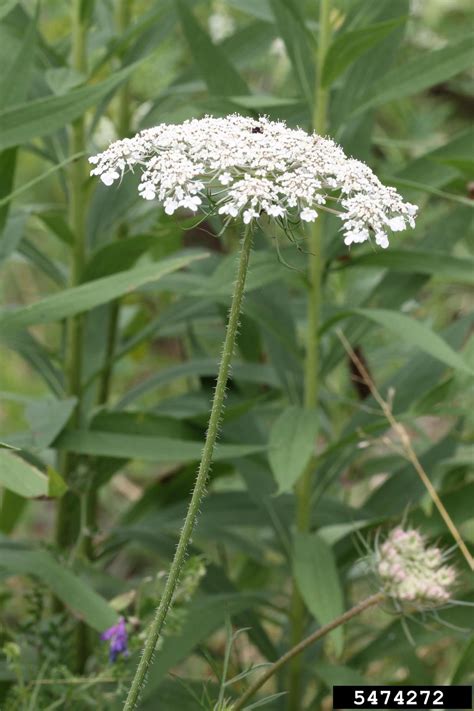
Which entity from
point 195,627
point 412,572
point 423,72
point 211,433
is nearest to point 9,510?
point 195,627

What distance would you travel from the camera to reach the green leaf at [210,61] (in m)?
1.95

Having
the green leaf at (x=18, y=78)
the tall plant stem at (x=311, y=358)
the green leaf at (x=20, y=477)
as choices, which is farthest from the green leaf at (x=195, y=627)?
the green leaf at (x=18, y=78)

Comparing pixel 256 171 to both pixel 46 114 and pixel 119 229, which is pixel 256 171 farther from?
pixel 119 229

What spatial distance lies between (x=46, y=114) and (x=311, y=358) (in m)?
0.66

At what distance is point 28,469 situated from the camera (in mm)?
1454

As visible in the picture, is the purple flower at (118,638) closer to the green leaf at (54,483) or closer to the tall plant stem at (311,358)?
the green leaf at (54,483)

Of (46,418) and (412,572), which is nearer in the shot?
(412,572)

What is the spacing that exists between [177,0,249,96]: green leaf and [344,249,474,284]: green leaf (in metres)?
0.41

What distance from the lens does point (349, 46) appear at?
1.79 metres

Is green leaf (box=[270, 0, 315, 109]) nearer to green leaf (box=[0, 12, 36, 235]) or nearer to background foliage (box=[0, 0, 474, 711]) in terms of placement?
background foliage (box=[0, 0, 474, 711])

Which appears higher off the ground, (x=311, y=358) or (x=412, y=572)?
(x=311, y=358)

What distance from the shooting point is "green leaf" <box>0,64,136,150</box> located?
172 cm

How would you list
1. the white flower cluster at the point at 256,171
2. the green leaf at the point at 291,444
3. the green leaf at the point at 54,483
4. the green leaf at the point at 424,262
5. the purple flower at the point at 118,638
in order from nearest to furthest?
1. the white flower cluster at the point at 256,171
2. the green leaf at the point at 54,483
3. the purple flower at the point at 118,638
4. the green leaf at the point at 291,444
5. the green leaf at the point at 424,262

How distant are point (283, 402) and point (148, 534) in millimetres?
579
